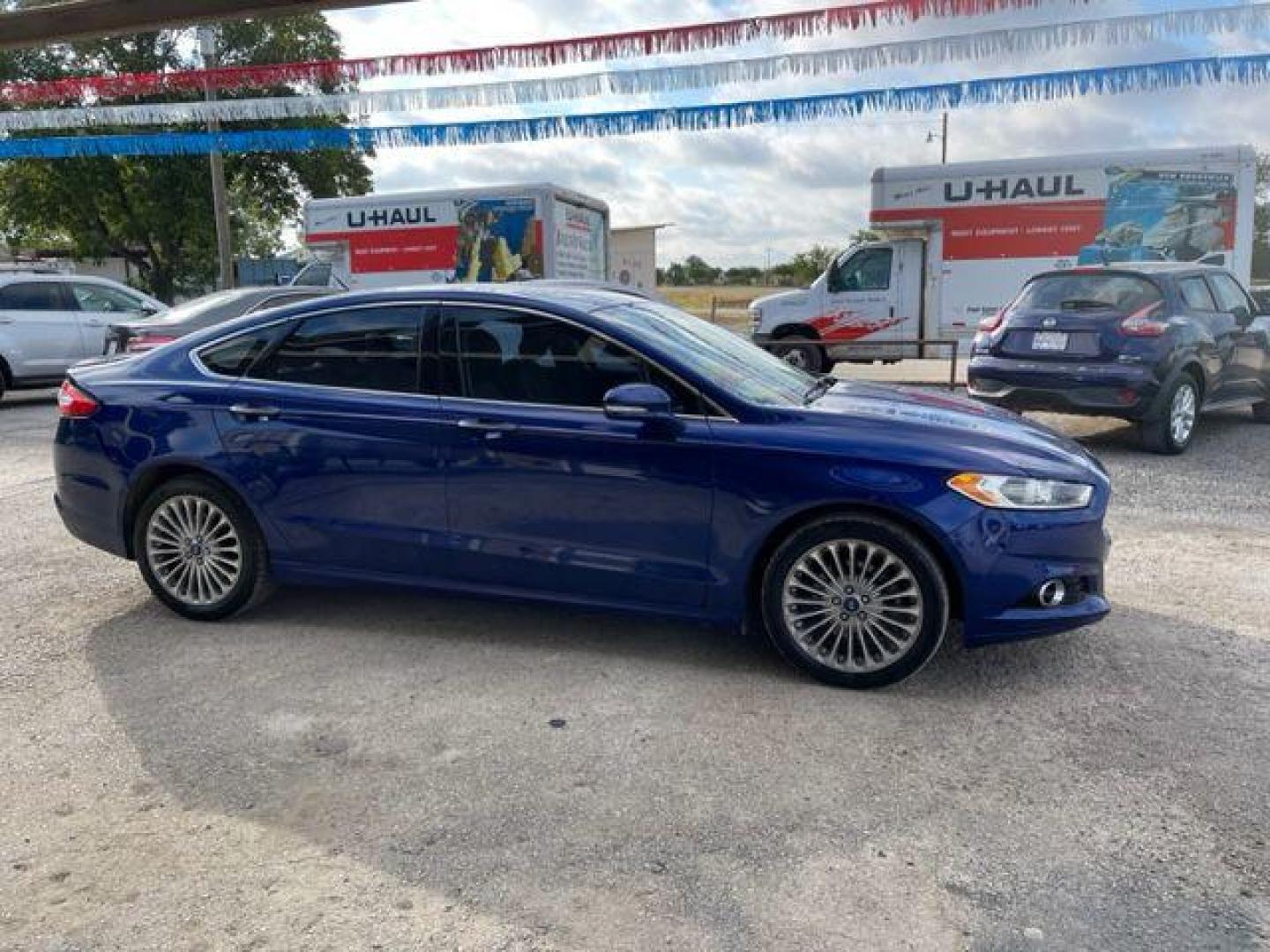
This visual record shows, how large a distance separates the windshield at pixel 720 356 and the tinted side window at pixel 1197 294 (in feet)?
17.2

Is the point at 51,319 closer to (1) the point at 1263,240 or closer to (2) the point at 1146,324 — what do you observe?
(2) the point at 1146,324

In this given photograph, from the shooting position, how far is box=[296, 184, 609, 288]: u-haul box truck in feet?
51.6

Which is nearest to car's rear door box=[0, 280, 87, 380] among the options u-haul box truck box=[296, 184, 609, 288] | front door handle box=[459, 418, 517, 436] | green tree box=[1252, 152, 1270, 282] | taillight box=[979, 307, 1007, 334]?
u-haul box truck box=[296, 184, 609, 288]

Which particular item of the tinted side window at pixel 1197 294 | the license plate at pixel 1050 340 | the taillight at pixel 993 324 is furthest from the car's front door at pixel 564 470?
the tinted side window at pixel 1197 294

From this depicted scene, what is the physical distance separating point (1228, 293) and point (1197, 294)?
82 cm

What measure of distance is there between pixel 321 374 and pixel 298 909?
2.46 meters

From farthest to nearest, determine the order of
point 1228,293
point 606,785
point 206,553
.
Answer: point 1228,293
point 206,553
point 606,785

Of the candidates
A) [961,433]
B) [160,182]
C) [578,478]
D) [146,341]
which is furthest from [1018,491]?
[160,182]

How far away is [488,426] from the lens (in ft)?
13.0

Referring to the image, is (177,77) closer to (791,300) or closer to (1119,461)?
(791,300)

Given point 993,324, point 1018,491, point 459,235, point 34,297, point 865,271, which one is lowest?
point 1018,491

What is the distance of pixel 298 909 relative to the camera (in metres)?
2.45

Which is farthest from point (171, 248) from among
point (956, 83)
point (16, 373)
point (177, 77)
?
point (956, 83)

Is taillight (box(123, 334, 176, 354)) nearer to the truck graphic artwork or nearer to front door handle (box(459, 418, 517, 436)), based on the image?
front door handle (box(459, 418, 517, 436))
